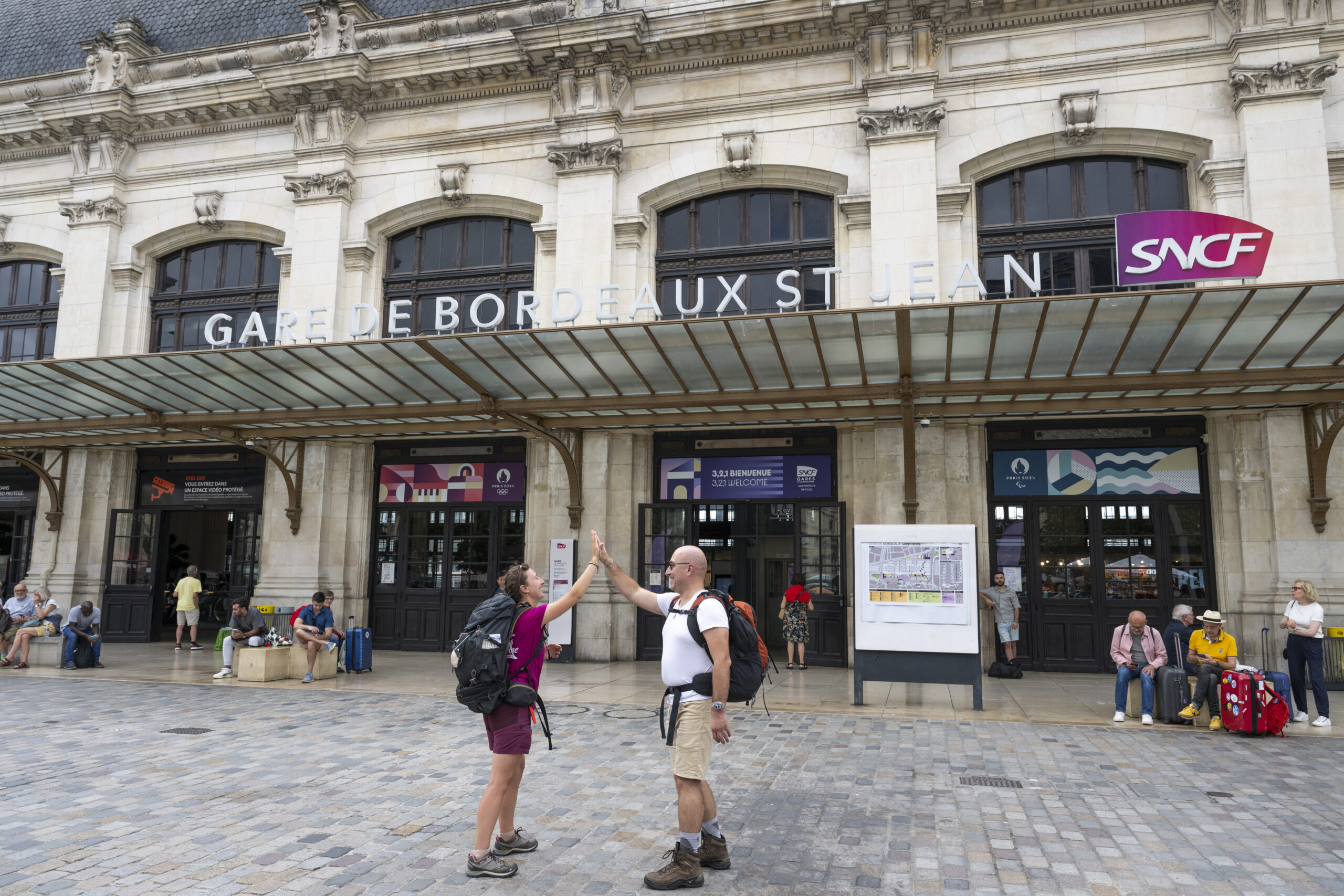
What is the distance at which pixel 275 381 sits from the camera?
14258 mm

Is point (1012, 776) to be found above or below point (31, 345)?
below

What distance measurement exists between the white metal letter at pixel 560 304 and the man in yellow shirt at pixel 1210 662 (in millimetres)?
9401

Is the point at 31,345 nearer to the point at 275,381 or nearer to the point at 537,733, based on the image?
the point at 275,381

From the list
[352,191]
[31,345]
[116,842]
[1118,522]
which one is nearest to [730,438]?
[1118,522]

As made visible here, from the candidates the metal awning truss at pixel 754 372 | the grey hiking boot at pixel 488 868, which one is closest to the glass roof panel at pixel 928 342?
the metal awning truss at pixel 754 372

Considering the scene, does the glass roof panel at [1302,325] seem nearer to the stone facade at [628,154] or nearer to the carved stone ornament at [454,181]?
the stone facade at [628,154]

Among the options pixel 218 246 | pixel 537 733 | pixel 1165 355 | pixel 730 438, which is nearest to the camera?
pixel 537 733

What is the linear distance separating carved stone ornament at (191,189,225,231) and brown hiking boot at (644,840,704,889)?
751 inches

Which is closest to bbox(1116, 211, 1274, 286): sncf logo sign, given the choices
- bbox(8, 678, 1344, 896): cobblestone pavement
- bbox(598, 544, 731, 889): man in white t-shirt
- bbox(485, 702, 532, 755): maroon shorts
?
bbox(8, 678, 1344, 896): cobblestone pavement

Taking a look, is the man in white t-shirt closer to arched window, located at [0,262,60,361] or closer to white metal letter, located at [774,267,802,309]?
white metal letter, located at [774,267,802,309]

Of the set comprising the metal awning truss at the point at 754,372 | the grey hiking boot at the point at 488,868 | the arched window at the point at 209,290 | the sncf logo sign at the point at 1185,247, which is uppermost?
the arched window at the point at 209,290

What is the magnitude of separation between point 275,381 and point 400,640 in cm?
622

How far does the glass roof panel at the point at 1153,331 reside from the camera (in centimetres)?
1028

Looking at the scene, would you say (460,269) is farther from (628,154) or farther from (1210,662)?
(1210,662)
